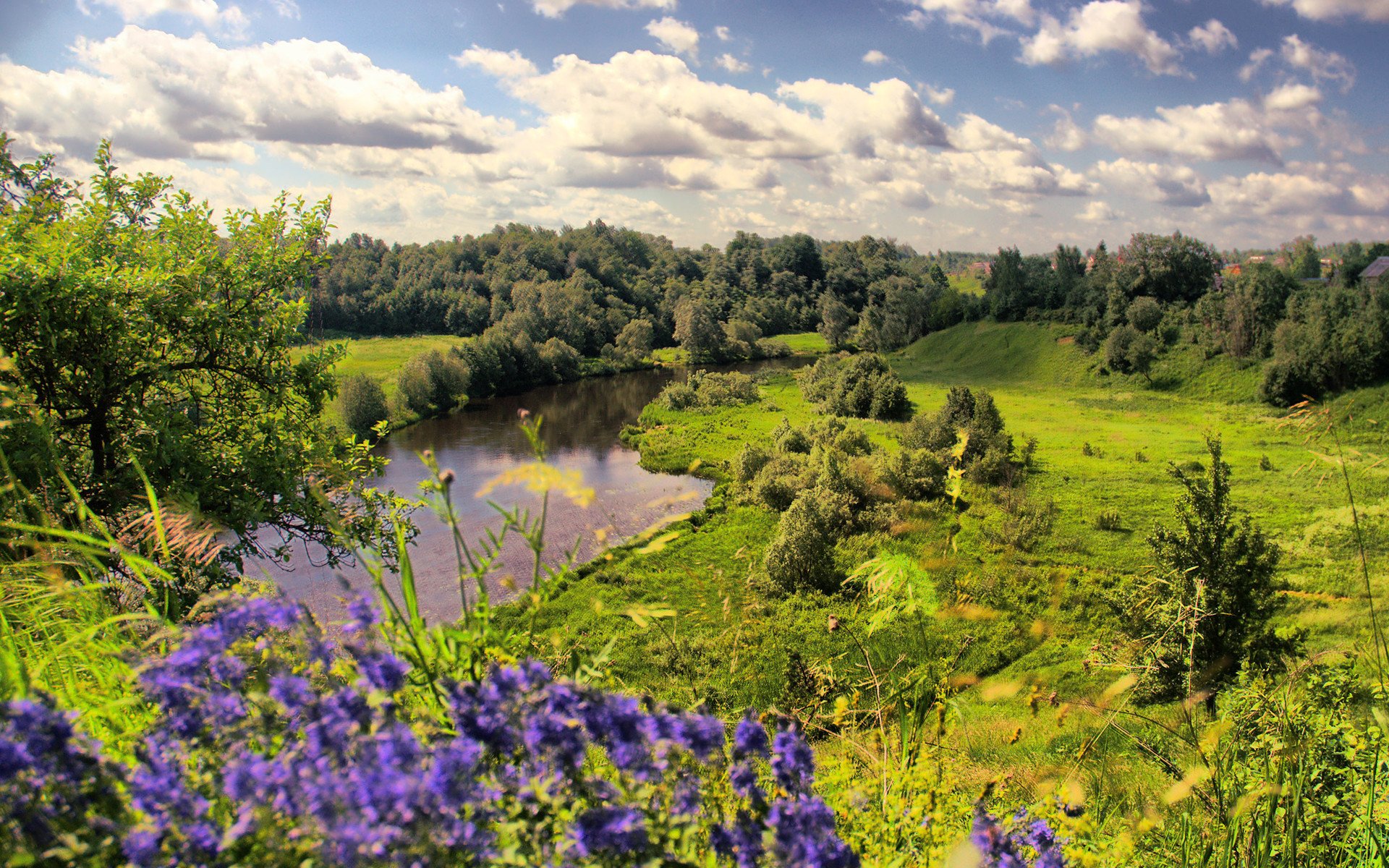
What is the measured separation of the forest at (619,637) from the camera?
54.5 inches

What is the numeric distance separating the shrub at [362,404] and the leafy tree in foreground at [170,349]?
113ft

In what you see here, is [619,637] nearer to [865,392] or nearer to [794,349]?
[865,392]

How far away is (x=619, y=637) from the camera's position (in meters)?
1.98

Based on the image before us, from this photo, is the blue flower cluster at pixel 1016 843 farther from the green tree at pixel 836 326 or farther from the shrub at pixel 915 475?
the green tree at pixel 836 326

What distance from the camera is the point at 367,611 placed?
167 centimetres

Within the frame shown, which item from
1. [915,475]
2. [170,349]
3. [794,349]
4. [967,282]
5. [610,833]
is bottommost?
[915,475]

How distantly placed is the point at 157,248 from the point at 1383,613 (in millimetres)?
18683

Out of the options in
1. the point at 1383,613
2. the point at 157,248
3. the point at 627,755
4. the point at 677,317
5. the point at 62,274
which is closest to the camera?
the point at 627,755

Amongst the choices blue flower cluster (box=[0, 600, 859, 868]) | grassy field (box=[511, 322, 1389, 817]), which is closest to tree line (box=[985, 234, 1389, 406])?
grassy field (box=[511, 322, 1389, 817])

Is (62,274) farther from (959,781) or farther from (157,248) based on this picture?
(959,781)

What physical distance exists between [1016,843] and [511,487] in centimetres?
2676

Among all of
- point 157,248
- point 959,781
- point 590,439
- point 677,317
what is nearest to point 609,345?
point 677,317

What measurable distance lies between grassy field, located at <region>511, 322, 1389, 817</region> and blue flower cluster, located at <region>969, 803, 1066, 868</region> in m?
0.48

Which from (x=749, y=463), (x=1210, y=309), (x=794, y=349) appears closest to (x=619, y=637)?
(x=749, y=463)
